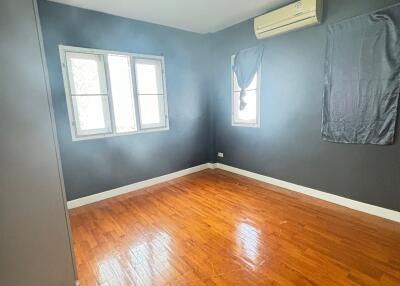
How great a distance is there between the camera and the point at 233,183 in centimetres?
373

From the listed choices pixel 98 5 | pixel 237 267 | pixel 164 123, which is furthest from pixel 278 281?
pixel 98 5

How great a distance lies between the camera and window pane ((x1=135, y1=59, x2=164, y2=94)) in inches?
136

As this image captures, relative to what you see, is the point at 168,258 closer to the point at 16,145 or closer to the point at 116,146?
the point at 16,145

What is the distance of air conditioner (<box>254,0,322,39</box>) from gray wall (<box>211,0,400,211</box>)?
0.46 feet

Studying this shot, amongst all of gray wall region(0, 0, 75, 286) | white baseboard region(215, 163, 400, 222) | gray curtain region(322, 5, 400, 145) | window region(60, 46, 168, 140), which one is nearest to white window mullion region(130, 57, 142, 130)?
window region(60, 46, 168, 140)

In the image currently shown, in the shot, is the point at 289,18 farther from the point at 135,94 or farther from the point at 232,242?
the point at 232,242

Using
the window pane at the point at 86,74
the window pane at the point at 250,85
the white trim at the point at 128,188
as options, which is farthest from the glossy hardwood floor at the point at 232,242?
the window pane at the point at 250,85

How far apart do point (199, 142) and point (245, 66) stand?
5.66ft

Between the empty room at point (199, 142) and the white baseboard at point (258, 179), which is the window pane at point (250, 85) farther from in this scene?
the white baseboard at point (258, 179)

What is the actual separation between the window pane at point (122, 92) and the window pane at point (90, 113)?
17 centimetres

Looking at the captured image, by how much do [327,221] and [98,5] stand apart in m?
3.96

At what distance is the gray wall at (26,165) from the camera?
3.11 feet

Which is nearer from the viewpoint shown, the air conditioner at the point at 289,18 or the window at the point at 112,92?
the air conditioner at the point at 289,18

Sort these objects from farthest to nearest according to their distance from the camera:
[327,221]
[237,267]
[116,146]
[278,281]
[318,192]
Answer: [116,146] → [318,192] → [327,221] → [237,267] → [278,281]
